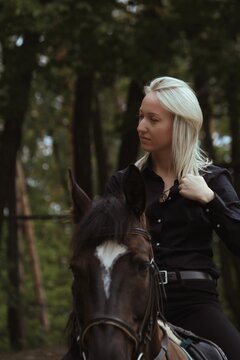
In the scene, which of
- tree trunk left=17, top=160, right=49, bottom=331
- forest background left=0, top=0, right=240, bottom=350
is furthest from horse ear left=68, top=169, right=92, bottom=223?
tree trunk left=17, top=160, right=49, bottom=331

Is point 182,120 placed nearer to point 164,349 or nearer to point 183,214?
point 183,214

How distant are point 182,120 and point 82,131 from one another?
555 inches

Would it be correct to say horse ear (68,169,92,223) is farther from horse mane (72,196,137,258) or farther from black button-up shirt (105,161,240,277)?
black button-up shirt (105,161,240,277)

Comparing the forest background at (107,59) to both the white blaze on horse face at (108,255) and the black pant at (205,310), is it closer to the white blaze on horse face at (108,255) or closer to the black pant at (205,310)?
the black pant at (205,310)

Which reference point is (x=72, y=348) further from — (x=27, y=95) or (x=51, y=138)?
(x=51, y=138)

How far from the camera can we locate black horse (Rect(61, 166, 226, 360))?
354 centimetres

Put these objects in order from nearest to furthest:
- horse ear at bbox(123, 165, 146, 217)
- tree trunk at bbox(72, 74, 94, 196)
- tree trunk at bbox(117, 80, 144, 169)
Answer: horse ear at bbox(123, 165, 146, 217) → tree trunk at bbox(117, 80, 144, 169) → tree trunk at bbox(72, 74, 94, 196)

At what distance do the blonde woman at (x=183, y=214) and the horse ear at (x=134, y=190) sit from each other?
0.50 m

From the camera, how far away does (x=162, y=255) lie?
456cm

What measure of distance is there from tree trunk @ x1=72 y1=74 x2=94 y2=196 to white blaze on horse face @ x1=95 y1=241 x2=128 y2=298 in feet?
48.3

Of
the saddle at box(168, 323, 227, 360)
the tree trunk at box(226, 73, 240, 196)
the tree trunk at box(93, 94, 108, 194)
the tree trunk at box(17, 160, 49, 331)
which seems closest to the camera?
the saddle at box(168, 323, 227, 360)

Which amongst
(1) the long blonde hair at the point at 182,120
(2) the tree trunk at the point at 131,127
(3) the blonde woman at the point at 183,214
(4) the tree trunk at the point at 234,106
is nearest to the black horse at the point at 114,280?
(3) the blonde woman at the point at 183,214

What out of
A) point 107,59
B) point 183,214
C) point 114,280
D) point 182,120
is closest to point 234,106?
point 107,59

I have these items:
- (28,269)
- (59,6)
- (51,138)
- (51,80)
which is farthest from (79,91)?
(28,269)
